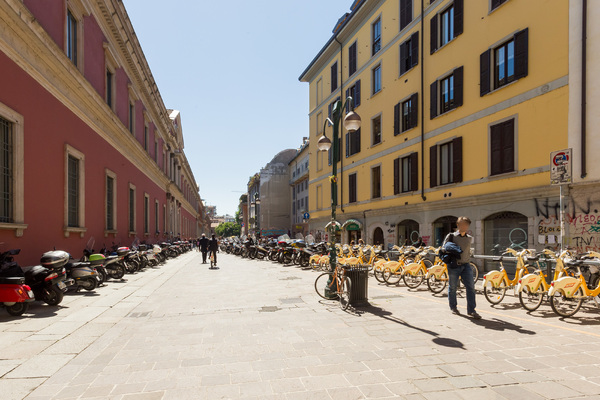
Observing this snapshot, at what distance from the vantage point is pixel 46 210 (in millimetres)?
9125

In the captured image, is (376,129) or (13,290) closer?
(13,290)

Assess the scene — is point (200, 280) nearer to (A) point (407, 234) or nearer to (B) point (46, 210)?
(B) point (46, 210)

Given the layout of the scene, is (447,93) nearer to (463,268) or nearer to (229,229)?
(463,268)

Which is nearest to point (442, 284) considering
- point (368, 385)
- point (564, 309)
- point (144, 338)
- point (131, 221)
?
point (564, 309)

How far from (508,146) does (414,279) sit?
6.32m

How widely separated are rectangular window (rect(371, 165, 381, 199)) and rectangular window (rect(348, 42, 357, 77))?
7.21 m

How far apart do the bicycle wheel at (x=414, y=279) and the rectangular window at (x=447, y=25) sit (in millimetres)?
11213

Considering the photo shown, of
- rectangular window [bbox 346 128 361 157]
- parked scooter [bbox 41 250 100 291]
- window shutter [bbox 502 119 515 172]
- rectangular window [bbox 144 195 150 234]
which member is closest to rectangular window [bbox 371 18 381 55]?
rectangular window [bbox 346 128 361 157]

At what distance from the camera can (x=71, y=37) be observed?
1108 centimetres

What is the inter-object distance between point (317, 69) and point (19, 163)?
24828 mm

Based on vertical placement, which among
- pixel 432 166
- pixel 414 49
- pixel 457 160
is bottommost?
pixel 432 166

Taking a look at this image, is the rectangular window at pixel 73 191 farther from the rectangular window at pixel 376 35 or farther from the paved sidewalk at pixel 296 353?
the rectangular window at pixel 376 35

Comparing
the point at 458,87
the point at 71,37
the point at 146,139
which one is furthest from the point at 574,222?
the point at 146,139

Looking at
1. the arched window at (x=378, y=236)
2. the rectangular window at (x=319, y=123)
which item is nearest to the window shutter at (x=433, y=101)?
the arched window at (x=378, y=236)
